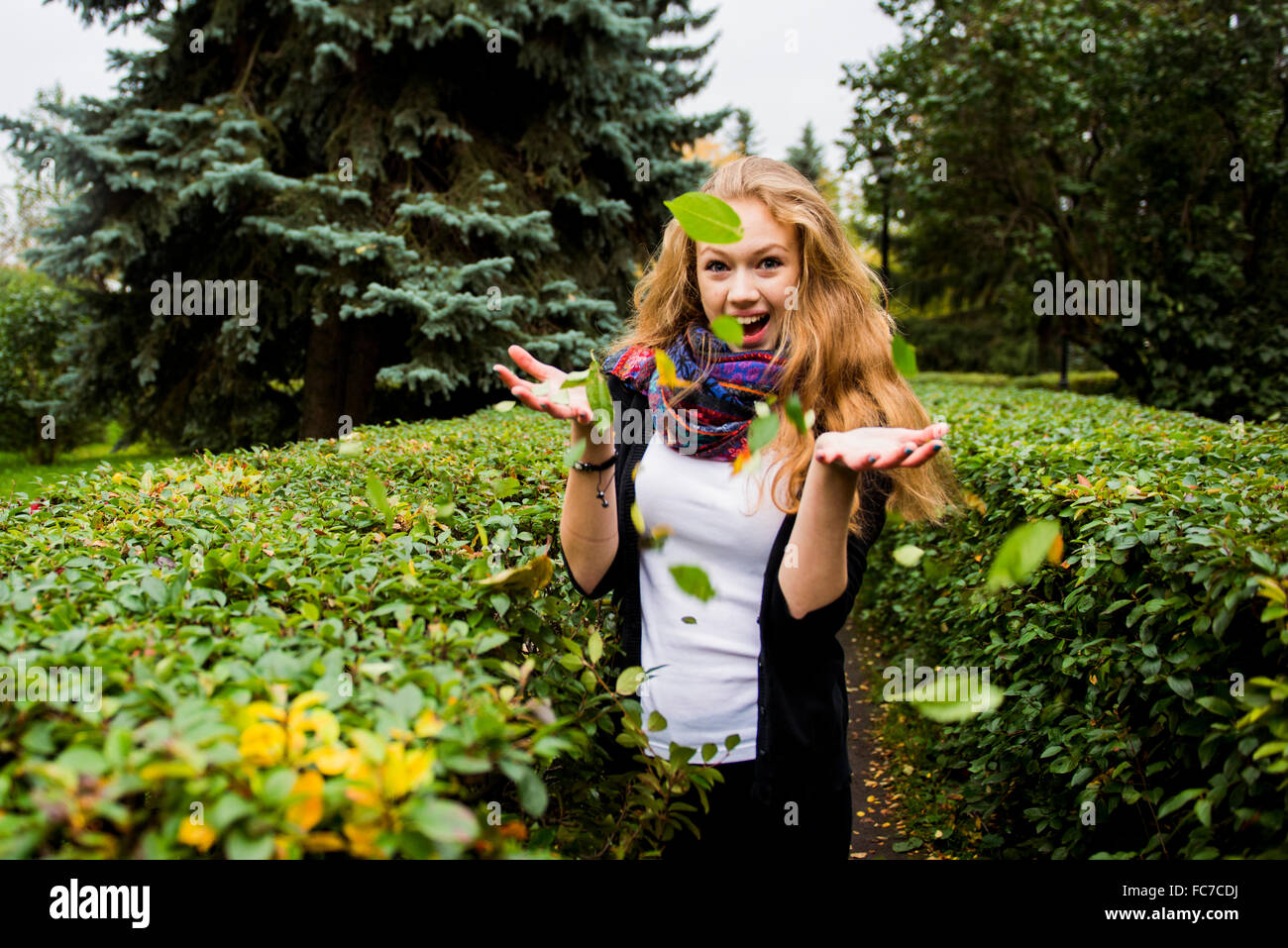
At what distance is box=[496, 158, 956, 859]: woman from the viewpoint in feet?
5.57

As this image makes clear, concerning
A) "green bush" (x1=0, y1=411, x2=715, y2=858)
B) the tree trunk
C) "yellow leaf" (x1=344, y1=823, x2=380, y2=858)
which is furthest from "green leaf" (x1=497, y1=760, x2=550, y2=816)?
the tree trunk

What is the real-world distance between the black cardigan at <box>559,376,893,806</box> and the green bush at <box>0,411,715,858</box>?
0.18 metres

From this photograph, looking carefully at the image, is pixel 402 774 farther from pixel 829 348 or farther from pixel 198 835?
pixel 829 348

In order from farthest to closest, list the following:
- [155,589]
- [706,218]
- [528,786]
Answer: [155,589]
[706,218]
[528,786]

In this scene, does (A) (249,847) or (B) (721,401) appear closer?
(A) (249,847)

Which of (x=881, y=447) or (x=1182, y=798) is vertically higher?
(x=881, y=447)

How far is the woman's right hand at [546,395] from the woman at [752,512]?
0.08 ft

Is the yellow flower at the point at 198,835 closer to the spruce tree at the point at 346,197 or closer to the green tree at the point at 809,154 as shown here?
the spruce tree at the point at 346,197

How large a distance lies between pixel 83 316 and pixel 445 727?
1127cm

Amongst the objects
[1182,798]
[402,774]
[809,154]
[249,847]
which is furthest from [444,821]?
[809,154]

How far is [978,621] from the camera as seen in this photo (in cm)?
361

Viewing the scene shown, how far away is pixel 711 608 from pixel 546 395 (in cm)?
61

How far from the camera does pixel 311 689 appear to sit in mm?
1170

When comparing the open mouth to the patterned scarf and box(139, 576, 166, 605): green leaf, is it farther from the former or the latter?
box(139, 576, 166, 605): green leaf
